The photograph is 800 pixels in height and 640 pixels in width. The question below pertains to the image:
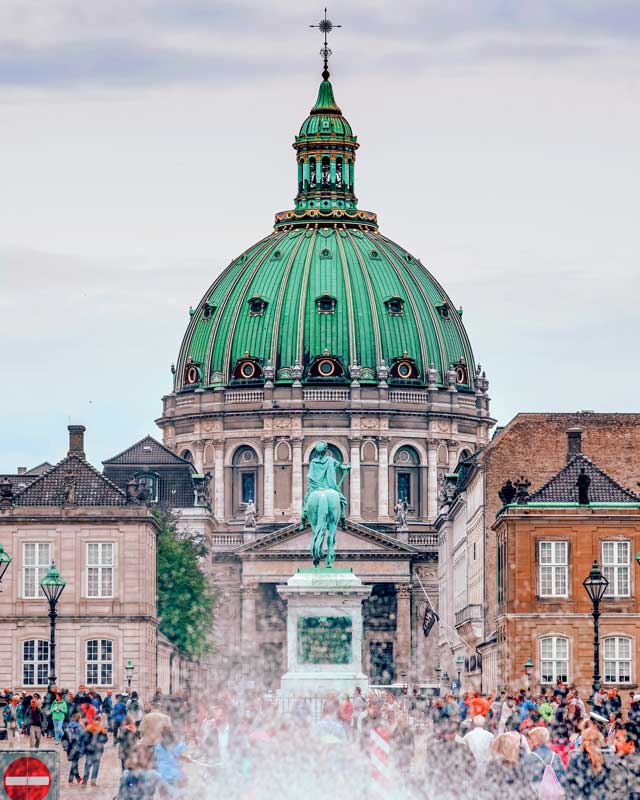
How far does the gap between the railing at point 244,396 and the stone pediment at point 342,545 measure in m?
17.1

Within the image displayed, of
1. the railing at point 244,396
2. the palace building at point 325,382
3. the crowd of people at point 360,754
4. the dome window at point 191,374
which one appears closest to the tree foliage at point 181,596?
the crowd of people at point 360,754

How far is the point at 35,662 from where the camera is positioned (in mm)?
83500

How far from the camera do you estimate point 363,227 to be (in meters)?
177

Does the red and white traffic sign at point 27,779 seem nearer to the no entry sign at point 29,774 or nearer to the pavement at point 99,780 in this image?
the no entry sign at point 29,774

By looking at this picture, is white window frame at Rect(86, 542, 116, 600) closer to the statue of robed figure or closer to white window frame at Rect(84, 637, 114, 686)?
white window frame at Rect(84, 637, 114, 686)

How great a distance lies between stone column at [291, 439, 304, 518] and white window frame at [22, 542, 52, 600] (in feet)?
273

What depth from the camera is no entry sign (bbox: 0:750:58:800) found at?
2278 centimetres

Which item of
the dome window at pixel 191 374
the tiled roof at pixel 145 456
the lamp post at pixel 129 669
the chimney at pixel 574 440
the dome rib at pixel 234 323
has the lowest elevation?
the lamp post at pixel 129 669

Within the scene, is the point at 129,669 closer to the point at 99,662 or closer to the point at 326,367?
the point at 99,662

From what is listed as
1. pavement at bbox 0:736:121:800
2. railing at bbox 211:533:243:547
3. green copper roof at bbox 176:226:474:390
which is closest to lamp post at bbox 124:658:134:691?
pavement at bbox 0:736:121:800

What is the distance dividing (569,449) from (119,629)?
16.2 metres

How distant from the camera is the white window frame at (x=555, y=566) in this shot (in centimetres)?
7506

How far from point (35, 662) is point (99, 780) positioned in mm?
41922

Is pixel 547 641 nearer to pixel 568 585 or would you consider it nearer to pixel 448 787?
pixel 568 585
